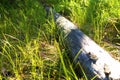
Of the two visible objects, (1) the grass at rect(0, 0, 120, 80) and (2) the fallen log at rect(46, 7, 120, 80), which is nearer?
(2) the fallen log at rect(46, 7, 120, 80)

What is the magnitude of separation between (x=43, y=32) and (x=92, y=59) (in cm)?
106

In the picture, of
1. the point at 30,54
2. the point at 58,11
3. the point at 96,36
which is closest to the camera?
the point at 30,54

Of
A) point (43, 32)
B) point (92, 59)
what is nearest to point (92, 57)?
point (92, 59)

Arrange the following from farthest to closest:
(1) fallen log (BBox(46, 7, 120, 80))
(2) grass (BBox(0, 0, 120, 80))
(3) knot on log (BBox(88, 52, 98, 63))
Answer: (2) grass (BBox(0, 0, 120, 80)), (3) knot on log (BBox(88, 52, 98, 63)), (1) fallen log (BBox(46, 7, 120, 80))

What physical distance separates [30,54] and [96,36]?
3.56ft

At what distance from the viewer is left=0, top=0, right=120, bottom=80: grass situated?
10.2 feet

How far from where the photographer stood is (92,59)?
279cm

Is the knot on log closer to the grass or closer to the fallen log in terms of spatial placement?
the fallen log

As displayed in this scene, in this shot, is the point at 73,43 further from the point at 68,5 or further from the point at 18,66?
the point at 68,5

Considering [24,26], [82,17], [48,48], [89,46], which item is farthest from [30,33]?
[89,46]

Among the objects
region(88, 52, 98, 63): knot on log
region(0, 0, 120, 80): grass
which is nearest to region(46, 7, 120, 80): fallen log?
region(88, 52, 98, 63): knot on log

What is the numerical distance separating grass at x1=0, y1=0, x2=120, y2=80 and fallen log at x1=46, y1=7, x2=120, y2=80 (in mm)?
171

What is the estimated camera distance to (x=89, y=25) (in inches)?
164

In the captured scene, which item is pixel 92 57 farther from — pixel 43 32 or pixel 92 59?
pixel 43 32
